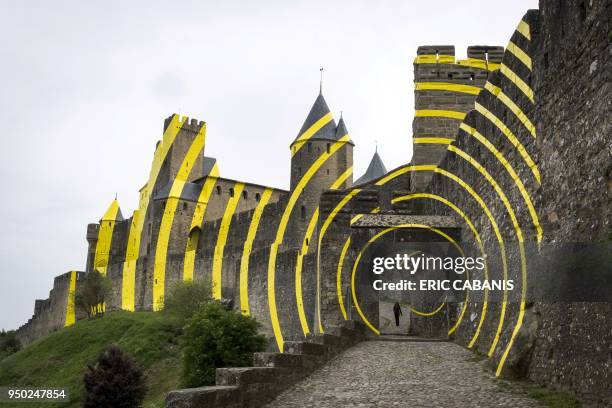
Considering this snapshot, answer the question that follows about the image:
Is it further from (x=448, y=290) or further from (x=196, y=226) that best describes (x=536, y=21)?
(x=196, y=226)

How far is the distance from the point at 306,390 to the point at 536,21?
5.58m

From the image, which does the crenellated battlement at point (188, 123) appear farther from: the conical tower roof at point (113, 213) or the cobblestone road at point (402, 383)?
the cobblestone road at point (402, 383)

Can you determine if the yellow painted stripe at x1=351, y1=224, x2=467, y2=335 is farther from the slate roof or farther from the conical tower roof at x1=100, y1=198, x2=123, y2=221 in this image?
the conical tower roof at x1=100, y1=198, x2=123, y2=221

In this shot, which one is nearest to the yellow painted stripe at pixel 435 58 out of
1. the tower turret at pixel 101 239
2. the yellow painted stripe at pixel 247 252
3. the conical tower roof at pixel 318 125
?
the yellow painted stripe at pixel 247 252

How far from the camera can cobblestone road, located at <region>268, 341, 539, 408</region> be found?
24.8 ft

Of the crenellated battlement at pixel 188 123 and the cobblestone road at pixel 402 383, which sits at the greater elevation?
the crenellated battlement at pixel 188 123

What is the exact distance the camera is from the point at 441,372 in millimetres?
9273

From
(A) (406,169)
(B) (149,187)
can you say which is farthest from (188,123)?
(A) (406,169)

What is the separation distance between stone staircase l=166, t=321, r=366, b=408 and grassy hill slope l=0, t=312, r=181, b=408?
41.3ft

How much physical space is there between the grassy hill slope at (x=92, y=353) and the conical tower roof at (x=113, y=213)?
26895mm

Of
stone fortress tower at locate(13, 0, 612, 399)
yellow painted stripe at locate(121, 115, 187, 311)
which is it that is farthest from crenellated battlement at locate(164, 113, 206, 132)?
stone fortress tower at locate(13, 0, 612, 399)

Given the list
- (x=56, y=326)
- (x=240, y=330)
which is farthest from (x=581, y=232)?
(x=56, y=326)

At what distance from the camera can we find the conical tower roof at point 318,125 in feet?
137

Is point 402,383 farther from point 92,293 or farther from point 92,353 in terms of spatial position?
point 92,293
